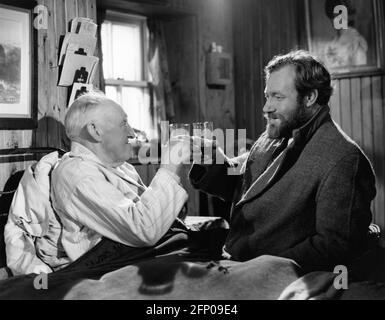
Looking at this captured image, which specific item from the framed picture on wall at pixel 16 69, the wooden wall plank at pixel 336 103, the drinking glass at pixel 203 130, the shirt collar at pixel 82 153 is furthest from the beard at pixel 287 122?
the wooden wall plank at pixel 336 103

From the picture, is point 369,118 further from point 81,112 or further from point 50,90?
point 81,112

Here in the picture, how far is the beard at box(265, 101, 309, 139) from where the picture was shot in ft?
7.68

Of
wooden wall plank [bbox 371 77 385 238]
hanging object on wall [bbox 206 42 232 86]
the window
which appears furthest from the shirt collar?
wooden wall plank [bbox 371 77 385 238]

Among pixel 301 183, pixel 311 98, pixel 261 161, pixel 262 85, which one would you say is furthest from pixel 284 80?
pixel 262 85

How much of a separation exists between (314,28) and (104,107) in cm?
344

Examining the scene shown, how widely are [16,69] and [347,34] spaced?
3.11 m

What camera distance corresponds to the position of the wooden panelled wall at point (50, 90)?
313 cm

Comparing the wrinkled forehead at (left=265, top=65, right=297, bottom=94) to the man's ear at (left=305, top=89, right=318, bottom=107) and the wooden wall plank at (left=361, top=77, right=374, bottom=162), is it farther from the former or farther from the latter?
the wooden wall plank at (left=361, top=77, right=374, bottom=162)

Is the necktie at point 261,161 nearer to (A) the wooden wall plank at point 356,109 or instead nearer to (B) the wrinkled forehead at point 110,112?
(B) the wrinkled forehead at point 110,112

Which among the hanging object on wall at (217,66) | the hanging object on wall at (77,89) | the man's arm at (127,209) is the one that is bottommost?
the man's arm at (127,209)

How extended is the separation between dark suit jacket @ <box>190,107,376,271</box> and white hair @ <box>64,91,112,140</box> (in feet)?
2.36

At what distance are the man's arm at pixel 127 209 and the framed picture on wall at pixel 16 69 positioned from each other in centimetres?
113

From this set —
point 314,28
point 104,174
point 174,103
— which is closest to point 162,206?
point 104,174

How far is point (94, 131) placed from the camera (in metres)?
2.17
